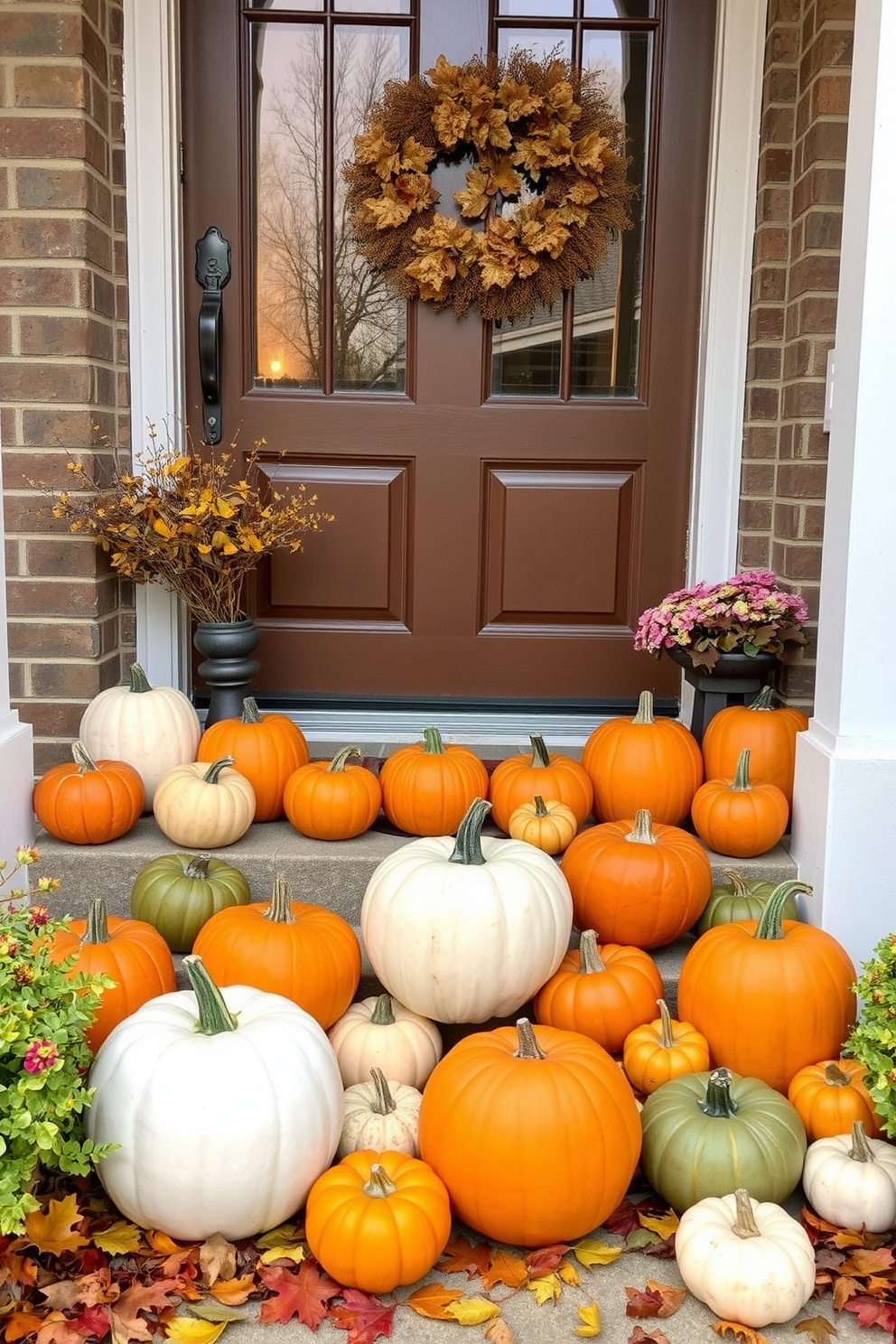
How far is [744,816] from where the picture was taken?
261 centimetres

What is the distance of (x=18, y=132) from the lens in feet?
9.45

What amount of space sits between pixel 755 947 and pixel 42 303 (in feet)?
7.55

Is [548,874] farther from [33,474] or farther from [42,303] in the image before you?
[42,303]

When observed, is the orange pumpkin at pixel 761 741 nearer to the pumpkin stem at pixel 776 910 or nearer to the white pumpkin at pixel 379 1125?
the pumpkin stem at pixel 776 910

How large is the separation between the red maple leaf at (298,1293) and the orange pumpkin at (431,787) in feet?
3.64


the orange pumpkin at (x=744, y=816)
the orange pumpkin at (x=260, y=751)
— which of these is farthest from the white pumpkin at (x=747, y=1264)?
the orange pumpkin at (x=260, y=751)

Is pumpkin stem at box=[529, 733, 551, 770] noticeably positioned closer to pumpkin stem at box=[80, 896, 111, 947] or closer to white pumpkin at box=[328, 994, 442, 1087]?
white pumpkin at box=[328, 994, 442, 1087]

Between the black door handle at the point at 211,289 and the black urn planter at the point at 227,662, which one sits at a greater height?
the black door handle at the point at 211,289

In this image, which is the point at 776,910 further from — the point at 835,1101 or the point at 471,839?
the point at 471,839

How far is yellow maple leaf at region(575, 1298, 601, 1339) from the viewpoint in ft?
5.49

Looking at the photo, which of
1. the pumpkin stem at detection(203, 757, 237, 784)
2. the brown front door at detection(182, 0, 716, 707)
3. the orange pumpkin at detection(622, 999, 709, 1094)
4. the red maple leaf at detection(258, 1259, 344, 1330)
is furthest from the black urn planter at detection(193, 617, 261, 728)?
the red maple leaf at detection(258, 1259, 344, 1330)

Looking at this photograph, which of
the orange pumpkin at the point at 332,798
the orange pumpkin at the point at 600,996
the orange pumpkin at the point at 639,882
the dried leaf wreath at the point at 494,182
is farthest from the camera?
the dried leaf wreath at the point at 494,182

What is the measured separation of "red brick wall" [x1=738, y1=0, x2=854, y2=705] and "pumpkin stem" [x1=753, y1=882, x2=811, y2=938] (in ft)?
3.33

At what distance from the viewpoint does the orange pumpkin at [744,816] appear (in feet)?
8.55
